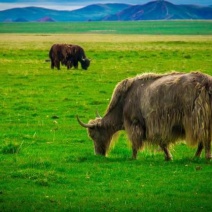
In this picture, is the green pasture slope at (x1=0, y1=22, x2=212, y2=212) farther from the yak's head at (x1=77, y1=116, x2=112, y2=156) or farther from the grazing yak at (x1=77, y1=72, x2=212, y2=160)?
the grazing yak at (x1=77, y1=72, x2=212, y2=160)

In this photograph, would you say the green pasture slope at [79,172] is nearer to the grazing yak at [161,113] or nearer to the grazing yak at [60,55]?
the grazing yak at [161,113]

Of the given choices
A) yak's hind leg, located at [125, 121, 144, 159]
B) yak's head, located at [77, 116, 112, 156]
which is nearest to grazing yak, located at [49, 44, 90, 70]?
yak's head, located at [77, 116, 112, 156]

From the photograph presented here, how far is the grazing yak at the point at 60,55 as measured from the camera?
3375cm

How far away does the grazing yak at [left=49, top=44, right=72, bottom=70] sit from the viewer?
33.8 metres

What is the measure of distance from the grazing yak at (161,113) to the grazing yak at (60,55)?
22625mm

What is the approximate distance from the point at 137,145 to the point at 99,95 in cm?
1017

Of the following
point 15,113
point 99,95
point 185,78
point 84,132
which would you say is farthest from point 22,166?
point 99,95

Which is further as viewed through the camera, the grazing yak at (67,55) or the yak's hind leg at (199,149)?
the grazing yak at (67,55)

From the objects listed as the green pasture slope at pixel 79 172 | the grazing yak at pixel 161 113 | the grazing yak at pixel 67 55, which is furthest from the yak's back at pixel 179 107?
the grazing yak at pixel 67 55

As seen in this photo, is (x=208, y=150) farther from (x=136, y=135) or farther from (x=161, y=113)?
(x=136, y=135)

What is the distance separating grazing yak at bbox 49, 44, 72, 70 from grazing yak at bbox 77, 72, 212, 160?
2262 cm

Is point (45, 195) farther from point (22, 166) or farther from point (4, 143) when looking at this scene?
point (4, 143)

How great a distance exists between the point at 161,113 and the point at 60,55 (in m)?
25.1

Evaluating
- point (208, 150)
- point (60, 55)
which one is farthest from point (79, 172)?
point (60, 55)
